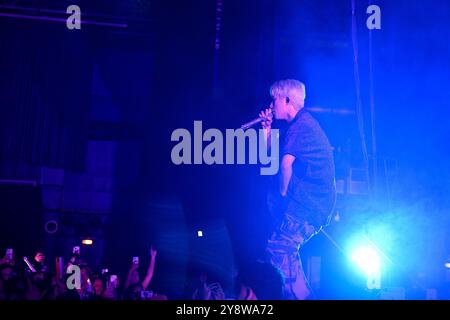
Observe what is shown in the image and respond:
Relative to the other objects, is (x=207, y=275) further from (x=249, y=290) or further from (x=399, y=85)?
(x=399, y=85)

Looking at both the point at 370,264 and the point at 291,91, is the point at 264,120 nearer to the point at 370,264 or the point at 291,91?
the point at 291,91

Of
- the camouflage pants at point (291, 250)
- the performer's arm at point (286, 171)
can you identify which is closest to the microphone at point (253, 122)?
the performer's arm at point (286, 171)

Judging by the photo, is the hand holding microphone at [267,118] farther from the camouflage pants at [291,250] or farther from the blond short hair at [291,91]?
the camouflage pants at [291,250]

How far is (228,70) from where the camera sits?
19.9 feet

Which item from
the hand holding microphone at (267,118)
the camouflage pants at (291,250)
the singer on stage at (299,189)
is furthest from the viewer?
the hand holding microphone at (267,118)

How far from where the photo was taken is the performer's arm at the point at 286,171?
554 cm

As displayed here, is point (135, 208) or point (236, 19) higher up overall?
point (236, 19)

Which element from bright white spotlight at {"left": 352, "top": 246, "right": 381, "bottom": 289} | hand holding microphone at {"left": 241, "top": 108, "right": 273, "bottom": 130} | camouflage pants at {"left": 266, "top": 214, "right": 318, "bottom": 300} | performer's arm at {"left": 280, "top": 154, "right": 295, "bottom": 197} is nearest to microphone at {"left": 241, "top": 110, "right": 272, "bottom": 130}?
hand holding microphone at {"left": 241, "top": 108, "right": 273, "bottom": 130}

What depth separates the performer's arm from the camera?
554 centimetres

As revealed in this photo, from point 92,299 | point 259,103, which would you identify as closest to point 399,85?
point 259,103

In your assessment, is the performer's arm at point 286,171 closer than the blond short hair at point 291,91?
Yes

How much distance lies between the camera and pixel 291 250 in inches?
215

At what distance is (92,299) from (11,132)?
217cm

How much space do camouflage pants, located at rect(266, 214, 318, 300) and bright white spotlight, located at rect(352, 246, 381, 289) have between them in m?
0.71
